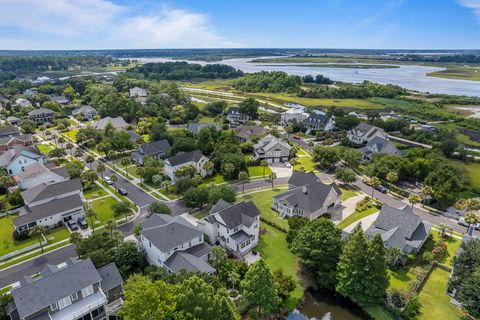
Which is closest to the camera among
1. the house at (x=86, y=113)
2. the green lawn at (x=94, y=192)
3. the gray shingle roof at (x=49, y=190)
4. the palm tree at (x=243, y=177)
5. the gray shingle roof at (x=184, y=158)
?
the gray shingle roof at (x=49, y=190)

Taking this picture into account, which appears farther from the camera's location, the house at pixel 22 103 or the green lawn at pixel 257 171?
the house at pixel 22 103

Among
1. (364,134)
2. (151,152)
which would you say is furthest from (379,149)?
(151,152)

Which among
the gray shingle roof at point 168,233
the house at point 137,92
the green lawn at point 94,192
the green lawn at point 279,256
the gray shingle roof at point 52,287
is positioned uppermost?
the house at point 137,92

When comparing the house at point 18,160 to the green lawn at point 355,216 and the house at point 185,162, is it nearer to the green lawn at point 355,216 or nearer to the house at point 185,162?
the house at point 185,162

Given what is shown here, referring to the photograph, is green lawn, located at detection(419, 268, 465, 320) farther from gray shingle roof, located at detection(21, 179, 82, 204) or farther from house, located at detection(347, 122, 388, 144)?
gray shingle roof, located at detection(21, 179, 82, 204)

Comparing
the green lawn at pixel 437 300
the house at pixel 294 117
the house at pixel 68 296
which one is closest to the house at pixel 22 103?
the house at pixel 294 117

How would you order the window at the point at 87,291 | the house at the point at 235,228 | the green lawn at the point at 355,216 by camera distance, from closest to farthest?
the window at the point at 87,291 < the house at the point at 235,228 < the green lawn at the point at 355,216
